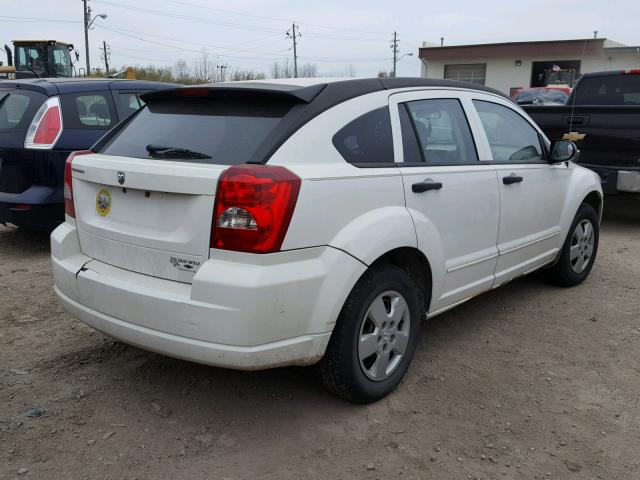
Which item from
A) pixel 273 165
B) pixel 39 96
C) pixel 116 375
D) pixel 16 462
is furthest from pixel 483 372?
pixel 39 96

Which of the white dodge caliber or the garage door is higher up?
the garage door

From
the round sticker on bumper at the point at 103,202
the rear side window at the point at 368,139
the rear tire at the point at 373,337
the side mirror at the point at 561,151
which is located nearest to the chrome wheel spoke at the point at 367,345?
the rear tire at the point at 373,337

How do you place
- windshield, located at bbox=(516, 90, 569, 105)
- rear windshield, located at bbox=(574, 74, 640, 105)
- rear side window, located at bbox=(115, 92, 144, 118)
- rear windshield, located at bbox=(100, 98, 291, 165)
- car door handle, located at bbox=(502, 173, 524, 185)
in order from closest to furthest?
rear windshield, located at bbox=(100, 98, 291, 165) → car door handle, located at bbox=(502, 173, 524, 185) → rear side window, located at bbox=(115, 92, 144, 118) → rear windshield, located at bbox=(574, 74, 640, 105) → windshield, located at bbox=(516, 90, 569, 105)

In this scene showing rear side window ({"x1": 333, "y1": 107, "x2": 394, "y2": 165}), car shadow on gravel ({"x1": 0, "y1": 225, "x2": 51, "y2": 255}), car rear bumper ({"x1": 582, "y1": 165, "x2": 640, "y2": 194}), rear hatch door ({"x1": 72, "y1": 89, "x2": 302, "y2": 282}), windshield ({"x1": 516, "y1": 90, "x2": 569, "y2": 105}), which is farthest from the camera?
windshield ({"x1": 516, "y1": 90, "x2": 569, "y2": 105})

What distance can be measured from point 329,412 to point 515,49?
41.8 meters

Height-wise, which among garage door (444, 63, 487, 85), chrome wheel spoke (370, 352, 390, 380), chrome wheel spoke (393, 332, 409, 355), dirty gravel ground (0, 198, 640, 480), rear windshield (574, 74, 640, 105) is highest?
garage door (444, 63, 487, 85)

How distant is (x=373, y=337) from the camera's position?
3.04m

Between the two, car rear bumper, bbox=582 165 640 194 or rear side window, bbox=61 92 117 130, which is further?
car rear bumper, bbox=582 165 640 194

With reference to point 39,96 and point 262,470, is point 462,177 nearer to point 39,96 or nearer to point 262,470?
point 262,470

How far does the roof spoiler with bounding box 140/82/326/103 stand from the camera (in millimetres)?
2830

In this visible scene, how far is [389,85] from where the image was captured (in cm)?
330

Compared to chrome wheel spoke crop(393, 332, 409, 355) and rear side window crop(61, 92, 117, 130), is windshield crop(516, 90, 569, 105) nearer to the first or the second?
rear side window crop(61, 92, 117, 130)

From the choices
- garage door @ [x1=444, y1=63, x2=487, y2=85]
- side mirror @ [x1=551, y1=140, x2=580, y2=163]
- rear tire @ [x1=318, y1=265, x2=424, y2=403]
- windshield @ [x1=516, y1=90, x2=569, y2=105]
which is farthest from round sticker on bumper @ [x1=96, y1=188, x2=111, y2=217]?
garage door @ [x1=444, y1=63, x2=487, y2=85]

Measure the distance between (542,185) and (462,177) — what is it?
1.17m
